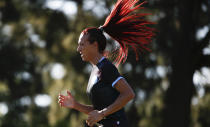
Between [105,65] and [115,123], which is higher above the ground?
[105,65]

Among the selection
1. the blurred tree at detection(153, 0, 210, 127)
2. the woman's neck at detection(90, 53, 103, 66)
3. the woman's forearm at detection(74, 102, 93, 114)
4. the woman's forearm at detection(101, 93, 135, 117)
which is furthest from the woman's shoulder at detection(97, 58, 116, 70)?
the blurred tree at detection(153, 0, 210, 127)

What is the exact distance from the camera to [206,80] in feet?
37.1

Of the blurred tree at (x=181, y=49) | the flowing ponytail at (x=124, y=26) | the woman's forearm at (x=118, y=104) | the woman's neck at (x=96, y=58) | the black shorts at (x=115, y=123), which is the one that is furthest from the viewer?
the blurred tree at (x=181, y=49)

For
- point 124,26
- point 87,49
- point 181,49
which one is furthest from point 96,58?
point 181,49

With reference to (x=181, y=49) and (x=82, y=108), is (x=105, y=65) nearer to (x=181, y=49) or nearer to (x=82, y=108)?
(x=82, y=108)

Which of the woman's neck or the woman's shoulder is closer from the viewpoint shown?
the woman's shoulder

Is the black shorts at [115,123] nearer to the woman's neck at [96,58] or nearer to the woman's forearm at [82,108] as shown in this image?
the woman's forearm at [82,108]

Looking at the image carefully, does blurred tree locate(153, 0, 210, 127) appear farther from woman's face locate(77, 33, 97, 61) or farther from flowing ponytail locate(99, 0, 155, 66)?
woman's face locate(77, 33, 97, 61)

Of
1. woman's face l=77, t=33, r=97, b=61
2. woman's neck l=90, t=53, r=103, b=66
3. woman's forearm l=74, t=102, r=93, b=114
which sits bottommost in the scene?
woman's forearm l=74, t=102, r=93, b=114

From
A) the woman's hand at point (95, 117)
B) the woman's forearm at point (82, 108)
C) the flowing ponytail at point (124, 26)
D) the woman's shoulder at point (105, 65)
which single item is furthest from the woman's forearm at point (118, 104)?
the flowing ponytail at point (124, 26)

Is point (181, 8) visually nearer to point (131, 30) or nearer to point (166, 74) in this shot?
point (166, 74)

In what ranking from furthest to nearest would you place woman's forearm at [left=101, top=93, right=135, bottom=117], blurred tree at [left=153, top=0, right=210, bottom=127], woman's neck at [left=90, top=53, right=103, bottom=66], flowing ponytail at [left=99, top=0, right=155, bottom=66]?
blurred tree at [left=153, top=0, right=210, bottom=127]
flowing ponytail at [left=99, top=0, right=155, bottom=66]
woman's neck at [left=90, top=53, right=103, bottom=66]
woman's forearm at [left=101, top=93, right=135, bottom=117]

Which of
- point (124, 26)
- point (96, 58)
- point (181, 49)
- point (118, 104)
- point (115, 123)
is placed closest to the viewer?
point (118, 104)

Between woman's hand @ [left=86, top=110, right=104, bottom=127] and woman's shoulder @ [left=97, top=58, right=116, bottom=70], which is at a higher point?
woman's shoulder @ [left=97, top=58, right=116, bottom=70]
